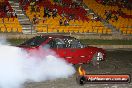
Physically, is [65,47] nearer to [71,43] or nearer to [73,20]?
[71,43]

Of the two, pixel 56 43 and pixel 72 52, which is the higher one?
pixel 56 43

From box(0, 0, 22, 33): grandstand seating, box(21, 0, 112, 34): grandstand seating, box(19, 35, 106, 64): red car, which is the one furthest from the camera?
box(21, 0, 112, 34): grandstand seating

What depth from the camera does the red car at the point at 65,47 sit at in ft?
45.7

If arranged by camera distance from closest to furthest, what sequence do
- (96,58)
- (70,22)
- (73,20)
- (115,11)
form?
(96,58)
(70,22)
(73,20)
(115,11)

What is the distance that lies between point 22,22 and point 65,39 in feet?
54.5

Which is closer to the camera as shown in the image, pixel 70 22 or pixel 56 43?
pixel 56 43

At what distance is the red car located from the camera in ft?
45.7

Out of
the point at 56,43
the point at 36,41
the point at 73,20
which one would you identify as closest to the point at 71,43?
the point at 56,43

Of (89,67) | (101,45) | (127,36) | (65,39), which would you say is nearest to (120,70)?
(89,67)

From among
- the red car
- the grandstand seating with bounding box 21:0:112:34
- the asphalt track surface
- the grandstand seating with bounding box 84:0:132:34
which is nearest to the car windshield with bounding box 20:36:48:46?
the red car

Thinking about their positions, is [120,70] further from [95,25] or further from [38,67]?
[95,25]

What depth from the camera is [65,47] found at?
14.4 meters

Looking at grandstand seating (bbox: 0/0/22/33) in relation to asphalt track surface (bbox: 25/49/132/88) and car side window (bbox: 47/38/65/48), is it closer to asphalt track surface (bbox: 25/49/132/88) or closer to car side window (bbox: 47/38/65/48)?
asphalt track surface (bbox: 25/49/132/88)

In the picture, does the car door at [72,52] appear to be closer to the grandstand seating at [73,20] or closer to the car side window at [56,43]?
the car side window at [56,43]
